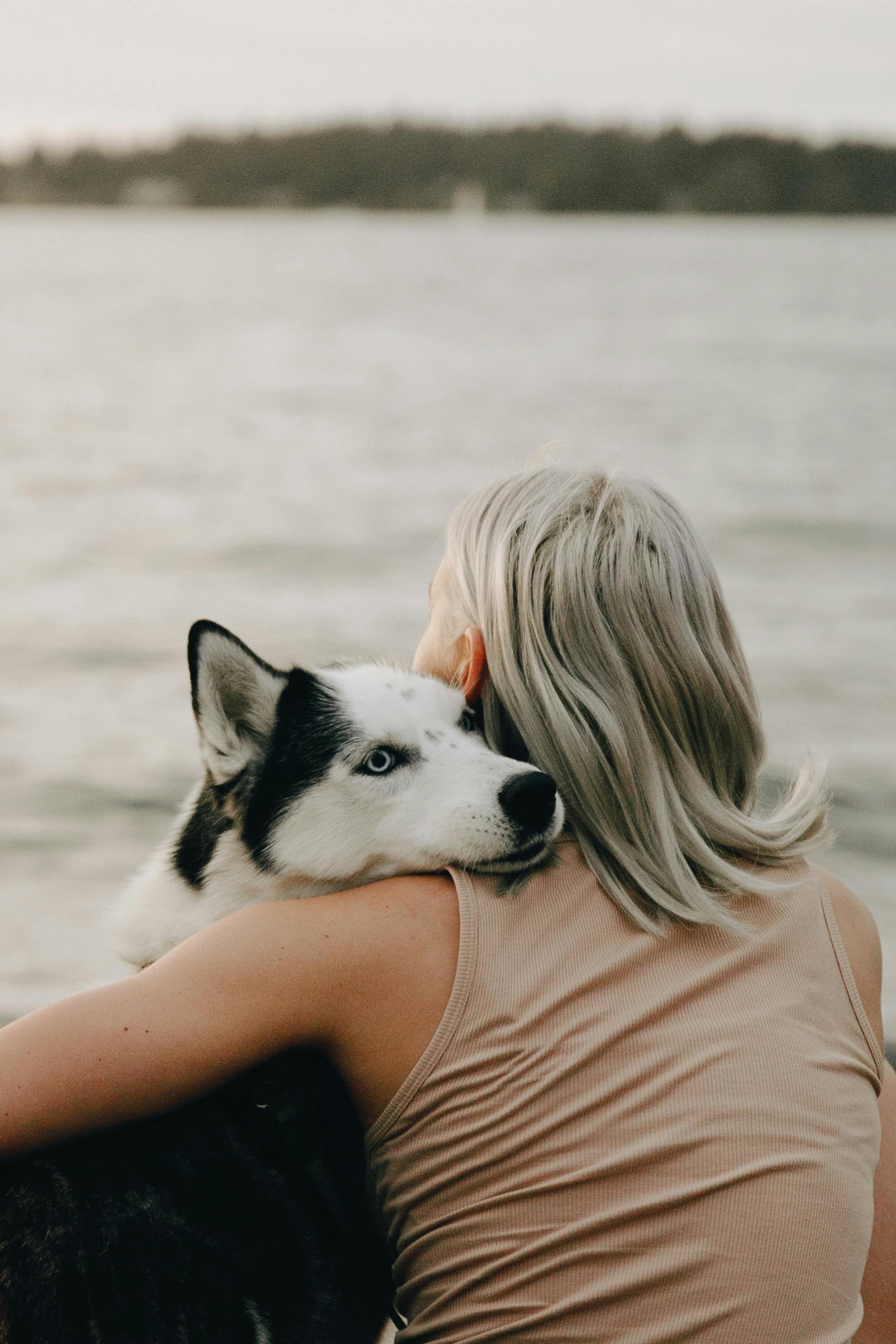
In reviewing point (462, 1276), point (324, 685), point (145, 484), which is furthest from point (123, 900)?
point (145, 484)

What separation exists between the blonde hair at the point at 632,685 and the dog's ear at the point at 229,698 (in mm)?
389

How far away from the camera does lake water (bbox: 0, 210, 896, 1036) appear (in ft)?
19.5

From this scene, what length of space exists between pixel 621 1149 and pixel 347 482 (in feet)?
44.8

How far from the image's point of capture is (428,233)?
58000 millimetres

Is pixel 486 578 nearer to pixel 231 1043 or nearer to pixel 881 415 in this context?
pixel 231 1043

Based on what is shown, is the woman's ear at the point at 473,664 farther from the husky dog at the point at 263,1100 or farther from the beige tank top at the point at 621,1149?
the beige tank top at the point at 621,1149

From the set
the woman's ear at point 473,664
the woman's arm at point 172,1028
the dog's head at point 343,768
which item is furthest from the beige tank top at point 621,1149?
the woman's ear at point 473,664

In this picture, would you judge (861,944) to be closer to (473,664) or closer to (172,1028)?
(473,664)

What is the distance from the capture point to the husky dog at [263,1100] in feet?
5.01

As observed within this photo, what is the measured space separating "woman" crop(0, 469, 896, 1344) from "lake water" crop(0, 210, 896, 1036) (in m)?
0.95

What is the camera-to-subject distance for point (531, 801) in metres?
1.93

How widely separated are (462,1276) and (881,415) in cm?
1808

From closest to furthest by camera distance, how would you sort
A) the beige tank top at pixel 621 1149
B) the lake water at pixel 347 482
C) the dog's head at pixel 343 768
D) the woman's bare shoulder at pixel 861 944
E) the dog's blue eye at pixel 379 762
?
1. the beige tank top at pixel 621 1149
2. the woman's bare shoulder at pixel 861 944
3. the dog's head at pixel 343 768
4. the dog's blue eye at pixel 379 762
5. the lake water at pixel 347 482

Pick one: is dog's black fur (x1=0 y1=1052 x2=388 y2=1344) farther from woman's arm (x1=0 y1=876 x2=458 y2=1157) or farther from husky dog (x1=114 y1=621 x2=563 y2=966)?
husky dog (x1=114 y1=621 x2=563 y2=966)
